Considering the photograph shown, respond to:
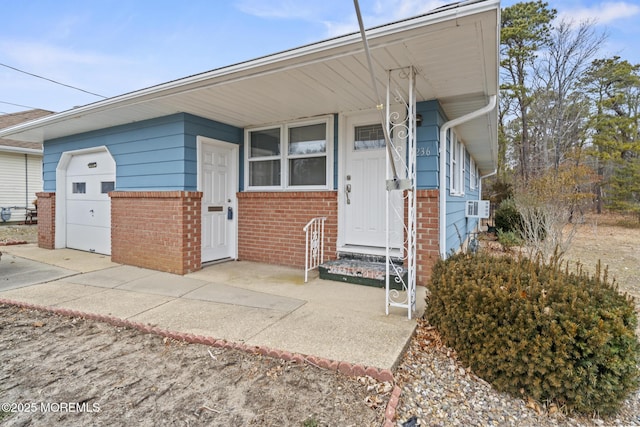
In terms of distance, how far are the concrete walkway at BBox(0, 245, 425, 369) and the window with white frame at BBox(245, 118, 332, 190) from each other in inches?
56.2

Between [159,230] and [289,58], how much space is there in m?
3.50

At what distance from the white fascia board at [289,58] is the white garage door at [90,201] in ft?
5.63

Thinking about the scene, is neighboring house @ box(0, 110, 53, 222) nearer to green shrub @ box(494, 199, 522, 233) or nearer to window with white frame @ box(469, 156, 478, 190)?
window with white frame @ box(469, 156, 478, 190)

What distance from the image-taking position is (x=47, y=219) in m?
7.32

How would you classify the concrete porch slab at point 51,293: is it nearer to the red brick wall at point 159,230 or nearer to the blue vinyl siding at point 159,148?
the red brick wall at point 159,230

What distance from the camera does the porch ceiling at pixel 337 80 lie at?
2.57 m

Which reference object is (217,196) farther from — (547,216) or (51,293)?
(547,216)

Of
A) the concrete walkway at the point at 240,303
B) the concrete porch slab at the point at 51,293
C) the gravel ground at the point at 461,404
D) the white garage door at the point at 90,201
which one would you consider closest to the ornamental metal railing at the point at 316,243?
the concrete walkway at the point at 240,303

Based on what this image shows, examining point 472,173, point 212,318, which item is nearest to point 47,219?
point 212,318

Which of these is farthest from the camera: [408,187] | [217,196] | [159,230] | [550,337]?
[217,196]

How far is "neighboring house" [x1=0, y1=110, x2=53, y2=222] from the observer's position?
12.2 metres

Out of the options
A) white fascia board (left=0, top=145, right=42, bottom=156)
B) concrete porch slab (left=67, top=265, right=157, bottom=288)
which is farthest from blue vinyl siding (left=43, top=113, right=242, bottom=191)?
white fascia board (left=0, top=145, right=42, bottom=156)

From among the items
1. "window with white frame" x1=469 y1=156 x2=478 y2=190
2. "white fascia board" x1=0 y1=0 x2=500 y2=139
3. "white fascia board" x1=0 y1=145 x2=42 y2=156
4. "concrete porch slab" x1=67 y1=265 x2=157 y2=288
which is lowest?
"concrete porch slab" x1=67 y1=265 x2=157 y2=288

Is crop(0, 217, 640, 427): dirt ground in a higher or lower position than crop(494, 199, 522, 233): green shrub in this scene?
lower
